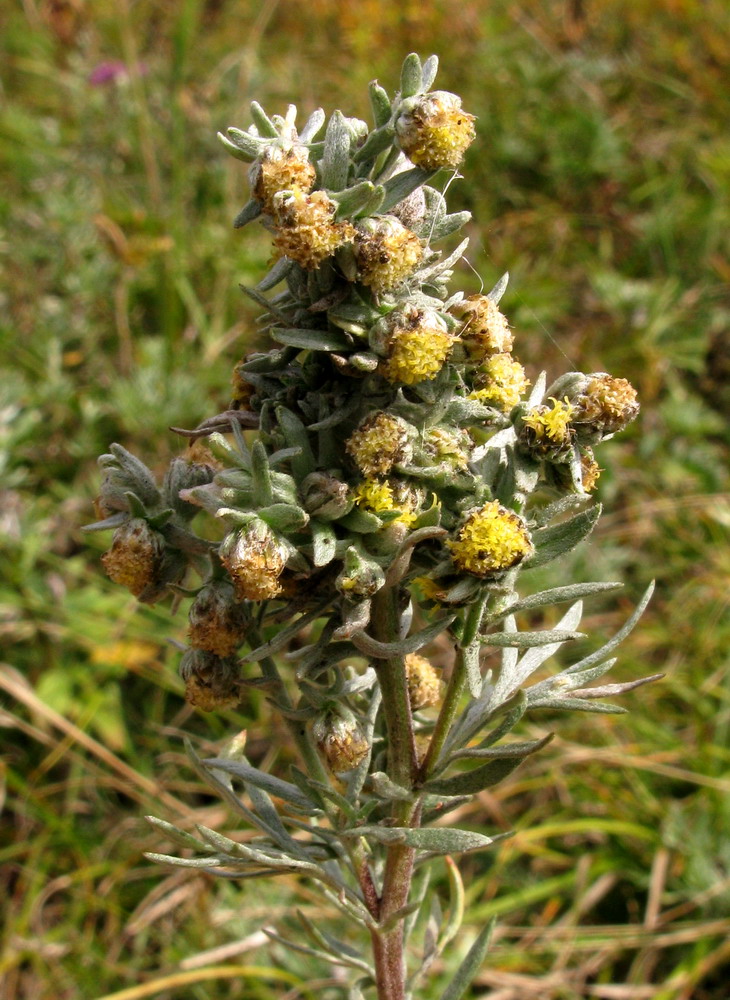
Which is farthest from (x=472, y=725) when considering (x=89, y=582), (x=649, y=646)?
(x=89, y=582)

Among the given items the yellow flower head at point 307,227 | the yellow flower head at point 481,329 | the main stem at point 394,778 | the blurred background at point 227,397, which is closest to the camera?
the yellow flower head at point 307,227

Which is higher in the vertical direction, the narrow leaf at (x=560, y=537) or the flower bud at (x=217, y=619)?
the narrow leaf at (x=560, y=537)

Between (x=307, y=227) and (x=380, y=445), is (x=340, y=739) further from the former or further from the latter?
(x=307, y=227)

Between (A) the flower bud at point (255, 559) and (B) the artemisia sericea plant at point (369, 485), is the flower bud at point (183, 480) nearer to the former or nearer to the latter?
(B) the artemisia sericea plant at point (369, 485)

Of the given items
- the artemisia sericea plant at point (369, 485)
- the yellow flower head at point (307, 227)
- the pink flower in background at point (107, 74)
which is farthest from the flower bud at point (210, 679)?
the pink flower in background at point (107, 74)

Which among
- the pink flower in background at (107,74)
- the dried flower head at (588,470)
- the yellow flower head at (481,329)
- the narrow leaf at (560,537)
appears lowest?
the pink flower in background at (107,74)
